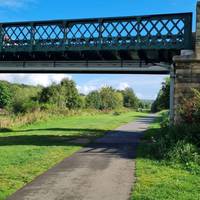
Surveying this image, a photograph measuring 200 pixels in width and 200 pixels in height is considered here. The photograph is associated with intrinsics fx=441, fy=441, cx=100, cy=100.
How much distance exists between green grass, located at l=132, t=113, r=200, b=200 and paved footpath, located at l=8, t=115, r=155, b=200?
0.26 metres

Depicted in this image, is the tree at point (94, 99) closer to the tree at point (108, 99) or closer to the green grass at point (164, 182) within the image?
the tree at point (108, 99)

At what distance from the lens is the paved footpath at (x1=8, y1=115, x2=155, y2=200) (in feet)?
28.7

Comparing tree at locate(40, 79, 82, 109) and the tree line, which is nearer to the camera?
the tree line

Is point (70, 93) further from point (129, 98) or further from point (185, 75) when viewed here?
point (129, 98)

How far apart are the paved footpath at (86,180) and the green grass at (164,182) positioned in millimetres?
260

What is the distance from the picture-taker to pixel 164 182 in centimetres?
1020

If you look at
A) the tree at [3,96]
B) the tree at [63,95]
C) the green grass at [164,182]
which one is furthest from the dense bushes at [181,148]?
the tree at [3,96]

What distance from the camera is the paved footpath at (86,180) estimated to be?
8.75 metres

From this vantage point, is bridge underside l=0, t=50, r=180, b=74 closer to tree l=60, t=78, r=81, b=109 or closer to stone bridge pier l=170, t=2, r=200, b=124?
stone bridge pier l=170, t=2, r=200, b=124

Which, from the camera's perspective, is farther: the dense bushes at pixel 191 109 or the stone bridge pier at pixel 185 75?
the stone bridge pier at pixel 185 75

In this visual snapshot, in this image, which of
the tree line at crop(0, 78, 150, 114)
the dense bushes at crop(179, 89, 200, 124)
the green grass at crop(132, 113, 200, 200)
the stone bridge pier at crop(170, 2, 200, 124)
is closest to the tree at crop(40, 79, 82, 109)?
the tree line at crop(0, 78, 150, 114)

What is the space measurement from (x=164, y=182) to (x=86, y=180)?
1.82m

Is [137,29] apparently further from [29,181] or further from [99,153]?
[29,181]

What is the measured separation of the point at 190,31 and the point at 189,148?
9140 mm
